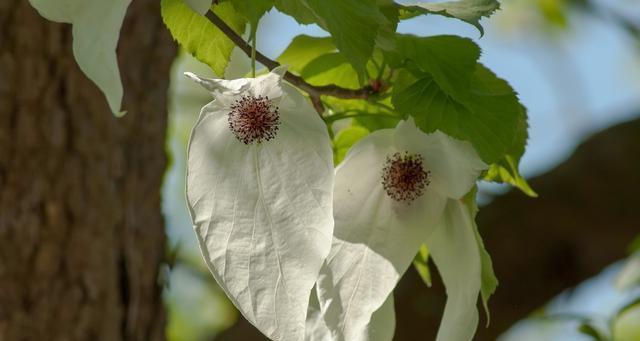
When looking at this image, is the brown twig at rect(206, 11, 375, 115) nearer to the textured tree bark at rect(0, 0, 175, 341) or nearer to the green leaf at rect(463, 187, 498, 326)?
the green leaf at rect(463, 187, 498, 326)

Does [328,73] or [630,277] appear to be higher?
[328,73]

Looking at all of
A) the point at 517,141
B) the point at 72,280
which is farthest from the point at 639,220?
the point at 517,141

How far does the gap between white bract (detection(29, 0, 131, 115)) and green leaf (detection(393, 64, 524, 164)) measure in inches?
6.8

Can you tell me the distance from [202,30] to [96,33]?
0.45 ft

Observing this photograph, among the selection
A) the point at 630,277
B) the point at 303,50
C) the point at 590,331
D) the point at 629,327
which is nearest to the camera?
the point at 303,50

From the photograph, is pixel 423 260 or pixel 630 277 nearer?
pixel 423 260

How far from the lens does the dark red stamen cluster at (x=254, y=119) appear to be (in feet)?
1.80

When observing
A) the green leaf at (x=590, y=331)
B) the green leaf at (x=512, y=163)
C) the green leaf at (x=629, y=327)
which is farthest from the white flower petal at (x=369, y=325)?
the green leaf at (x=629, y=327)

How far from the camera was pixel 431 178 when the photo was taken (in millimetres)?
614

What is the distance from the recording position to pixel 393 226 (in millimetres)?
617

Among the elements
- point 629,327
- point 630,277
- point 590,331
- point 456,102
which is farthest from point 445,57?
point 629,327

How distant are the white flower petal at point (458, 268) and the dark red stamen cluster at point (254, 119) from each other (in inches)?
5.2

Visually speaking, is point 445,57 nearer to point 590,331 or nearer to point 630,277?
point 590,331

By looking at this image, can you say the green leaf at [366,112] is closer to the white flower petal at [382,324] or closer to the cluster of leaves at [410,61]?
the cluster of leaves at [410,61]
